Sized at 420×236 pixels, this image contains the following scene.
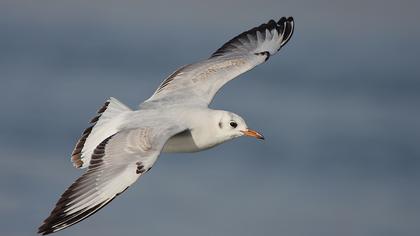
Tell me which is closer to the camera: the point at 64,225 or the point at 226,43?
the point at 64,225

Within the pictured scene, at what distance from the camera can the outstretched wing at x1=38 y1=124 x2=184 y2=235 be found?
13.9 metres

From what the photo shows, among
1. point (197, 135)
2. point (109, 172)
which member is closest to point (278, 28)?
point (197, 135)

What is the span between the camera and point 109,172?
1457cm

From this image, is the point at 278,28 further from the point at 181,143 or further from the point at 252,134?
the point at 181,143

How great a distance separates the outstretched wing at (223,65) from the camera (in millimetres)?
18109

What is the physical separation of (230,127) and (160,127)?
4.87 ft

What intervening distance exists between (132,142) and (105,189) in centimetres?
122

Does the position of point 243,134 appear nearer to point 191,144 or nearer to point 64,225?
point 191,144

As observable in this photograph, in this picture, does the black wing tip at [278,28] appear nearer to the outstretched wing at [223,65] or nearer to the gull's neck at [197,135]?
the outstretched wing at [223,65]

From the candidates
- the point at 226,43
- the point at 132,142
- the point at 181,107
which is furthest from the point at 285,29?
the point at 132,142

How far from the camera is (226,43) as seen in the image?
20406 mm

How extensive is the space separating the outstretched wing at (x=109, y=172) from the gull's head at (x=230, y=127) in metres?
1.12

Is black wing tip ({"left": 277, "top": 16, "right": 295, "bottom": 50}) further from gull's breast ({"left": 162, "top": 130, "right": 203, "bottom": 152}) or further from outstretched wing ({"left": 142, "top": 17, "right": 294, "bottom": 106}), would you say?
gull's breast ({"left": 162, "top": 130, "right": 203, "bottom": 152})

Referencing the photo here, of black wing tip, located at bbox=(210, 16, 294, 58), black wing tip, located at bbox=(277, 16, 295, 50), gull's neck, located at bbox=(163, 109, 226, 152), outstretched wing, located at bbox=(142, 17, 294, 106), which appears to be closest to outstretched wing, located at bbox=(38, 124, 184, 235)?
gull's neck, located at bbox=(163, 109, 226, 152)
